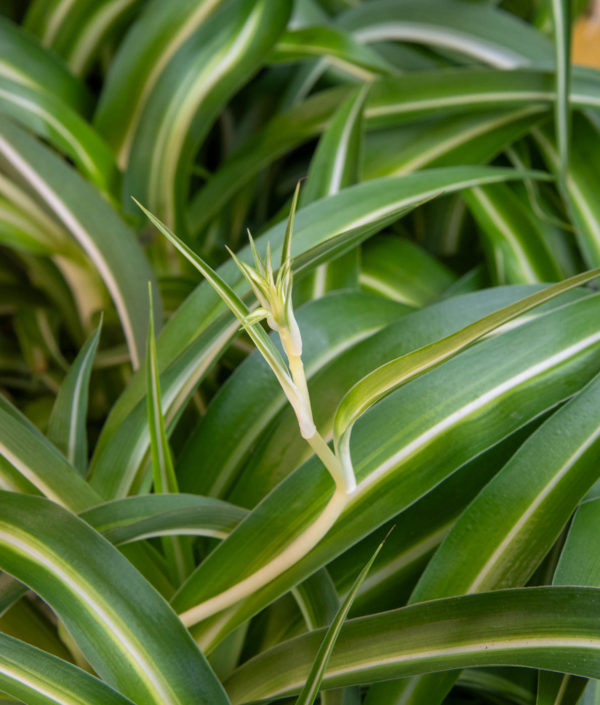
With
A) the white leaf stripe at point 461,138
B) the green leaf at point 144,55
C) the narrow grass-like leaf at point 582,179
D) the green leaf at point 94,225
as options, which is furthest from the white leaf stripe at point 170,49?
the narrow grass-like leaf at point 582,179

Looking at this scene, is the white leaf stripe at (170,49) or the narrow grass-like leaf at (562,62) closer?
the narrow grass-like leaf at (562,62)

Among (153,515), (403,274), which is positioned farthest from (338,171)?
(153,515)

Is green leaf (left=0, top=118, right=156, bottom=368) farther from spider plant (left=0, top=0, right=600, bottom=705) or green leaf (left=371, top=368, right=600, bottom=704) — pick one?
green leaf (left=371, top=368, right=600, bottom=704)

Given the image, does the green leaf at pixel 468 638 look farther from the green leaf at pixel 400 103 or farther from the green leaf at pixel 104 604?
the green leaf at pixel 400 103

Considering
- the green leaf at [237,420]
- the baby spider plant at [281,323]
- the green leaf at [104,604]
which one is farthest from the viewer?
the green leaf at [237,420]

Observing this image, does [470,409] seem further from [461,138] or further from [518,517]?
[461,138]

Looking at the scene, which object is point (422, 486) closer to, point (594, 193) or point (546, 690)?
point (546, 690)
